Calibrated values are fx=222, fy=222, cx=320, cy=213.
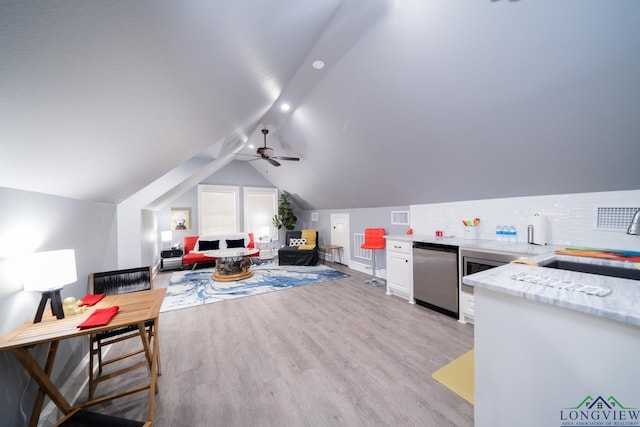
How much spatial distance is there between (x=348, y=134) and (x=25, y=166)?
3.18 metres

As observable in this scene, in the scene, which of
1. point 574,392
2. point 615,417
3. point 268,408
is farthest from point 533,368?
point 268,408

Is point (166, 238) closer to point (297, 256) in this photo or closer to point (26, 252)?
point (297, 256)

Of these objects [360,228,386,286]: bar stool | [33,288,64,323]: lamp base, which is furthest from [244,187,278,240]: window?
[33,288,64,323]: lamp base

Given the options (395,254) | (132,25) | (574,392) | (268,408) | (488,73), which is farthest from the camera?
(395,254)

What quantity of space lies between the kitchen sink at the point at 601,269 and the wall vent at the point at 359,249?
352 centimetres

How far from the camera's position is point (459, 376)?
189 centimetres

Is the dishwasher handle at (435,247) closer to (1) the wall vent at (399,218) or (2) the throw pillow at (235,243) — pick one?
(1) the wall vent at (399,218)

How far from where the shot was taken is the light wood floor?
159cm

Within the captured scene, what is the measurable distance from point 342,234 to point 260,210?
9.93 feet

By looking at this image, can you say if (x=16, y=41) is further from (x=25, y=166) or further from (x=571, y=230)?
(x=571, y=230)

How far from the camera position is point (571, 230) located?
2443 mm

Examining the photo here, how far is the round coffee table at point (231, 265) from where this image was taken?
15.6 feet

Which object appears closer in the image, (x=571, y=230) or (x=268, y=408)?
(x=268, y=408)

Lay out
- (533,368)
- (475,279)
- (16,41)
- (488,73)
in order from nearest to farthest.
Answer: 1. (16,41)
2. (533,368)
3. (475,279)
4. (488,73)
